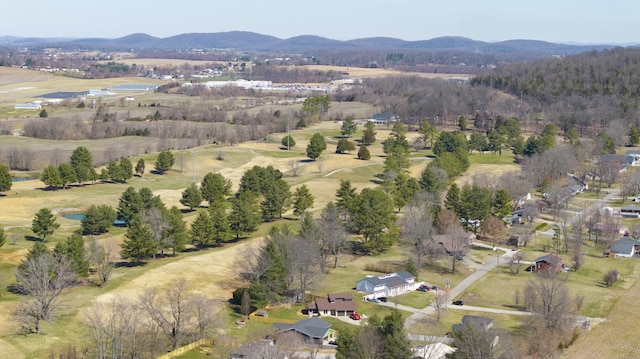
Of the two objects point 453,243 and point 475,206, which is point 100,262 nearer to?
point 453,243

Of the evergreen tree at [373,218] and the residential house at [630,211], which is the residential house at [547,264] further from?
the residential house at [630,211]

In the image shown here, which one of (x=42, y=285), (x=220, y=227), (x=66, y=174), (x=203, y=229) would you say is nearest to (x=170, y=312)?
(x=42, y=285)

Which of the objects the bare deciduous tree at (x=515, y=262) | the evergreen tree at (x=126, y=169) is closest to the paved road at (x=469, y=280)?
the bare deciduous tree at (x=515, y=262)

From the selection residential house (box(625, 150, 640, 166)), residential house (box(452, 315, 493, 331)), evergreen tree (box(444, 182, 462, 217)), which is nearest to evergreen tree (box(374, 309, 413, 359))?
residential house (box(452, 315, 493, 331))

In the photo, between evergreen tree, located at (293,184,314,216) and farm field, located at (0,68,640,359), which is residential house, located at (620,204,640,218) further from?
evergreen tree, located at (293,184,314,216)

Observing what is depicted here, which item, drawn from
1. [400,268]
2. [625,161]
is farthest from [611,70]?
[400,268]

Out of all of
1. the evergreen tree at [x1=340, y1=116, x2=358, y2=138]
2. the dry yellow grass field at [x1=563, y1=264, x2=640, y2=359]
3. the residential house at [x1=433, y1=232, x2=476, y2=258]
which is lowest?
the dry yellow grass field at [x1=563, y1=264, x2=640, y2=359]
